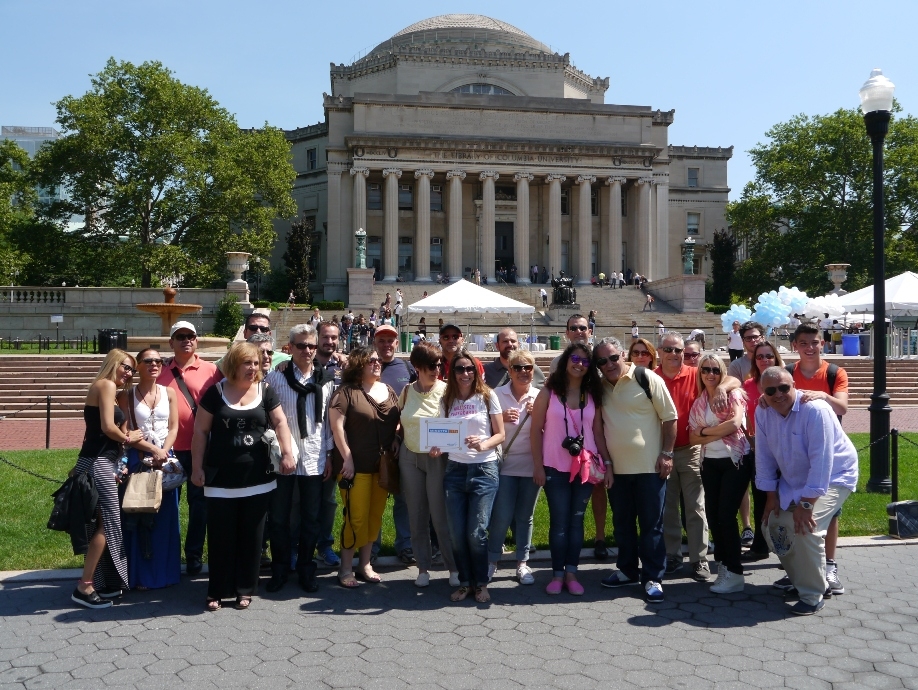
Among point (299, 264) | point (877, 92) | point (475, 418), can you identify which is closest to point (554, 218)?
point (299, 264)

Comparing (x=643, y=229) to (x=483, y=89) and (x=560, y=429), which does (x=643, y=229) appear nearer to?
(x=483, y=89)

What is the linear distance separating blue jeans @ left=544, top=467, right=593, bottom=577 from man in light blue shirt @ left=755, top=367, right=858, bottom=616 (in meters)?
1.56

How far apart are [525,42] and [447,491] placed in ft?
224

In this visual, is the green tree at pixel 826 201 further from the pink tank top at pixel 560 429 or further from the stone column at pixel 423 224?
the pink tank top at pixel 560 429

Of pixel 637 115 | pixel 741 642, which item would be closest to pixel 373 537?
pixel 741 642

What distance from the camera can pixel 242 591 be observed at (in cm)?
675

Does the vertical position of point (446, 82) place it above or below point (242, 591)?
above

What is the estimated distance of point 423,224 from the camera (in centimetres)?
5750

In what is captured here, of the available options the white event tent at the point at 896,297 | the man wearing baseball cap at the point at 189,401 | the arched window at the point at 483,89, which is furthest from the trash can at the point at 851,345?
the arched window at the point at 483,89

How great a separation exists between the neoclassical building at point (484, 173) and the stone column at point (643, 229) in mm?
90

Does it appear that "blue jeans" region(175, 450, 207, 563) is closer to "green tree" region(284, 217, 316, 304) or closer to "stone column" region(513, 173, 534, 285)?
"green tree" region(284, 217, 316, 304)

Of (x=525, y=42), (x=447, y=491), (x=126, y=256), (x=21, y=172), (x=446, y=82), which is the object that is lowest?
(x=447, y=491)

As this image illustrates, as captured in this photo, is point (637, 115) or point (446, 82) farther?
point (446, 82)

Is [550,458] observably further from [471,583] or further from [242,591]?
[242,591]
